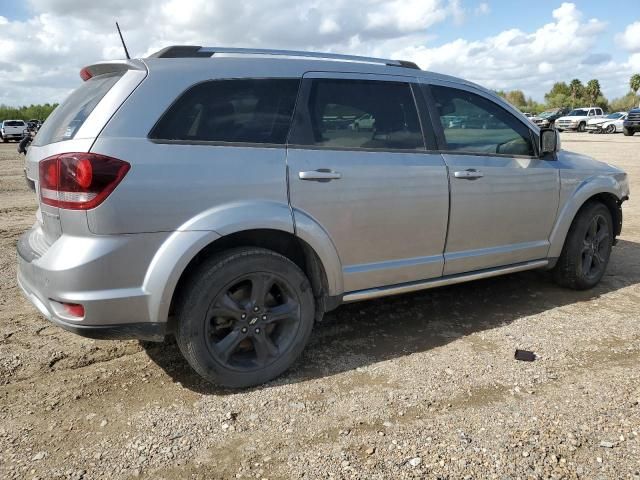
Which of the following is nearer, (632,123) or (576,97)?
(632,123)

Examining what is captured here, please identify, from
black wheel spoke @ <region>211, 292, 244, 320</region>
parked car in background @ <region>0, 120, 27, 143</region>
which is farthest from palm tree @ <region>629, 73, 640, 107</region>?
black wheel spoke @ <region>211, 292, 244, 320</region>

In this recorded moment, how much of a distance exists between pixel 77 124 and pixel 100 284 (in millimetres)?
873

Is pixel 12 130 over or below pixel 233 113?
over

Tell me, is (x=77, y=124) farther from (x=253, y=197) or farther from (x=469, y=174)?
(x=469, y=174)

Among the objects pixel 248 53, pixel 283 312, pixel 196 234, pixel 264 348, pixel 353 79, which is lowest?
pixel 264 348

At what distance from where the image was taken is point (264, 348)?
325 cm

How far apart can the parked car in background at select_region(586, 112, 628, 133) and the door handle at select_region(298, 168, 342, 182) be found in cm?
4149

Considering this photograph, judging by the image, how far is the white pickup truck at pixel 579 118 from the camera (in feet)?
134

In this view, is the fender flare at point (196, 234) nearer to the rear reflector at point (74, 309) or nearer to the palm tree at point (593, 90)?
the rear reflector at point (74, 309)

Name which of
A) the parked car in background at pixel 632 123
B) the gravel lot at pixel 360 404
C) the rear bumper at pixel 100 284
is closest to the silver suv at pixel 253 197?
the rear bumper at pixel 100 284

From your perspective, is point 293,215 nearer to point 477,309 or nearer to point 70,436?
point 70,436

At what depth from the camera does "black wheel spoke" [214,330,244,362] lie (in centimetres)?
312

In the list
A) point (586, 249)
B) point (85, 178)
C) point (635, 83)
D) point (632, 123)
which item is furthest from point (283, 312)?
point (635, 83)

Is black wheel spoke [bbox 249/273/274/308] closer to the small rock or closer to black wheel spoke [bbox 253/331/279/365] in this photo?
black wheel spoke [bbox 253/331/279/365]
